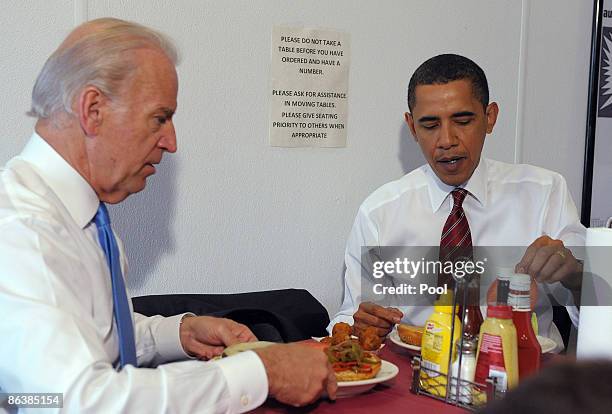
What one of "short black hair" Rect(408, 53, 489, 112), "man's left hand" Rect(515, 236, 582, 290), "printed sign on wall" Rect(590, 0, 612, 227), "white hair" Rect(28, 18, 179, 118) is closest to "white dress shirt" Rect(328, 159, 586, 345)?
"short black hair" Rect(408, 53, 489, 112)

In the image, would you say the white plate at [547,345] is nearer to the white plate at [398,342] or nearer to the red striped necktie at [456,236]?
the white plate at [398,342]

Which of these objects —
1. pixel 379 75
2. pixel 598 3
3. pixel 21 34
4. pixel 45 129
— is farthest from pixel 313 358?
pixel 598 3

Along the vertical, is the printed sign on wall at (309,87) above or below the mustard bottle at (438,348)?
above

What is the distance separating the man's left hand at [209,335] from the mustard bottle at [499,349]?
53 centimetres

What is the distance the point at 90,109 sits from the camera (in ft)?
4.60

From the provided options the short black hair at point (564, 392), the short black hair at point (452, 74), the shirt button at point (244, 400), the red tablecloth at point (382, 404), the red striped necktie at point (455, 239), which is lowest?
the red tablecloth at point (382, 404)

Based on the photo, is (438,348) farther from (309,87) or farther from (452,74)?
(309,87)

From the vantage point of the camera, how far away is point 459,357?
1339mm

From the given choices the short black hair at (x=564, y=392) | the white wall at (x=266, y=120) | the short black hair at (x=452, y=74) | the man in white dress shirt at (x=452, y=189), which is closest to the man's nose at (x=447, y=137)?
the man in white dress shirt at (x=452, y=189)

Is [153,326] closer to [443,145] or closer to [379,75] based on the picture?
[443,145]

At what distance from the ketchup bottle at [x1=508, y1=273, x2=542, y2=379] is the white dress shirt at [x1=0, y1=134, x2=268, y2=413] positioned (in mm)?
462

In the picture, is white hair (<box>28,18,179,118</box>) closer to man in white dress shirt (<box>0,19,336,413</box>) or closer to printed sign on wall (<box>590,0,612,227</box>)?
man in white dress shirt (<box>0,19,336,413</box>)

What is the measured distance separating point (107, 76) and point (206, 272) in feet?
3.43

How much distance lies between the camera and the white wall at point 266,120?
2.17 meters
